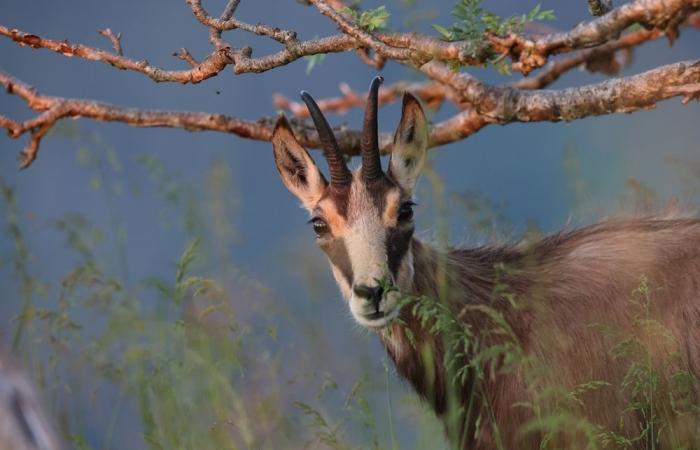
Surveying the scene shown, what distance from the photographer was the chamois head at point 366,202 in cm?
638

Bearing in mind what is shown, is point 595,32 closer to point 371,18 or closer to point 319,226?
point 371,18

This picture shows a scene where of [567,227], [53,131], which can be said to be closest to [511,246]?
[567,227]

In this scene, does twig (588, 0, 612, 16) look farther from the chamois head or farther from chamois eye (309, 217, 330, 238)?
chamois eye (309, 217, 330, 238)

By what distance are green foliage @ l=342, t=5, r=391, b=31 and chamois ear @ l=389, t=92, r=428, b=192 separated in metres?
0.85

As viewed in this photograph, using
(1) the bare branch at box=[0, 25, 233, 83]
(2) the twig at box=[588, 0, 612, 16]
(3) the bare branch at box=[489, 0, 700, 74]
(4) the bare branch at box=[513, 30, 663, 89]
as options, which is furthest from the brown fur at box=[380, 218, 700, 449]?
(4) the bare branch at box=[513, 30, 663, 89]

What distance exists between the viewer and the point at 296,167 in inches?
291

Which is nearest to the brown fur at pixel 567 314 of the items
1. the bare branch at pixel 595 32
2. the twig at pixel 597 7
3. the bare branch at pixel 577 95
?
the bare branch at pixel 577 95

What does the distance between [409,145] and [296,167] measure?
667 millimetres

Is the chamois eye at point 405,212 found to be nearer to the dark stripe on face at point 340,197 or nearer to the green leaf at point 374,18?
the dark stripe on face at point 340,197

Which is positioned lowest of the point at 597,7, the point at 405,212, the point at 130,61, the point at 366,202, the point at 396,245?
the point at 396,245

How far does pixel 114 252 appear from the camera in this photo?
7.74 m

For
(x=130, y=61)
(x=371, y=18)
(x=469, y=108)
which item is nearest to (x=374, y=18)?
(x=371, y=18)

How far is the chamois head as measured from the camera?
20.9ft

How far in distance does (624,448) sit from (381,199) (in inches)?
68.4
